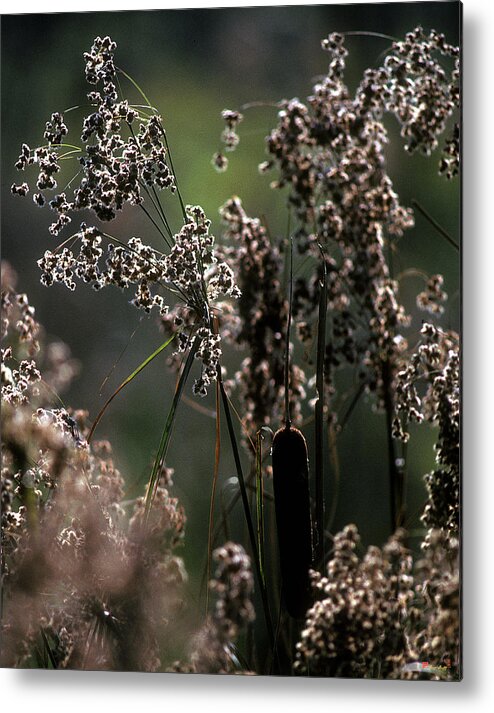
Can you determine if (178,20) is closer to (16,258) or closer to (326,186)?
(326,186)

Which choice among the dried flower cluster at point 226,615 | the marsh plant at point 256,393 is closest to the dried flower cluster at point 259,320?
the marsh plant at point 256,393

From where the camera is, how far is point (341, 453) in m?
1.76

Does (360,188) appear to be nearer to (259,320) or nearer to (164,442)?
(259,320)

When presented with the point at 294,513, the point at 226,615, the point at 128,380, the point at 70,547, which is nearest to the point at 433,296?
the point at 294,513

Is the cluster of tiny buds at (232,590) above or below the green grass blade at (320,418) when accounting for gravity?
below

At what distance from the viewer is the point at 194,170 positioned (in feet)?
5.87

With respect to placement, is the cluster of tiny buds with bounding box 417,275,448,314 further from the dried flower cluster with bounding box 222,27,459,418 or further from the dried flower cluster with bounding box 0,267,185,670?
the dried flower cluster with bounding box 0,267,185,670

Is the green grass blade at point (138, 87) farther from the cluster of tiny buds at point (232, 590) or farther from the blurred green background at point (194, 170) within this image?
the cluster of tiny buds at point (232, 590)

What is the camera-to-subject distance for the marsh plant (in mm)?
1732

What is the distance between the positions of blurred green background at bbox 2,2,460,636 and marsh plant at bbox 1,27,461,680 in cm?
2

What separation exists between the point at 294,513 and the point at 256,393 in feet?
0.73

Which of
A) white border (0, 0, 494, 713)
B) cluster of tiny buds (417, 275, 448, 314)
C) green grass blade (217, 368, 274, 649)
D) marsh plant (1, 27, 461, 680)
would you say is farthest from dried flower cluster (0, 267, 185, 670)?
cluster of tiny buds (417, 275, 448, 314)

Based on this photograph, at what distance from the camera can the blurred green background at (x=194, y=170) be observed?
174 centimetres

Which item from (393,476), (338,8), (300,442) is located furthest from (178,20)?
(393,476)
